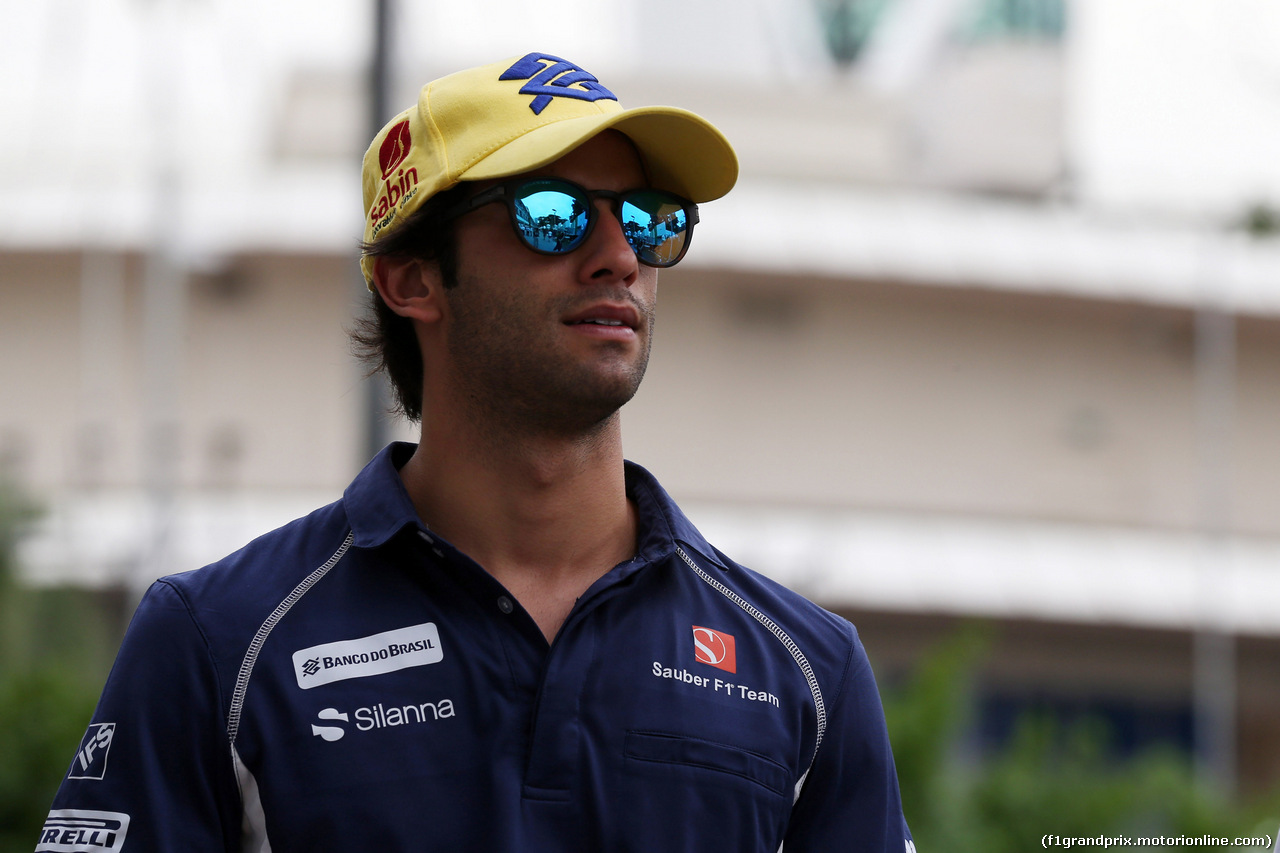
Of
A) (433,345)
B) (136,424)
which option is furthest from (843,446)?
(433,345)

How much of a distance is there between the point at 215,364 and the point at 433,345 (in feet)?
55.4

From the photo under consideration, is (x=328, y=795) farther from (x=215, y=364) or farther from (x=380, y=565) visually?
(x=215, y=364)

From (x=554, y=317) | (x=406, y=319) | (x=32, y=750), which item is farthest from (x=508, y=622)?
(x=32, y=750)

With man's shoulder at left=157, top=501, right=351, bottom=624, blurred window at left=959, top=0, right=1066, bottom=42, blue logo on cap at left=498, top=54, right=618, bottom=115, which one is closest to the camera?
man's shoulder at left=157, top=501, right=351, bottom=624

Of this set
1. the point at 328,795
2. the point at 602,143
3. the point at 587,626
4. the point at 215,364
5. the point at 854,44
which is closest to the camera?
the point at 328,795

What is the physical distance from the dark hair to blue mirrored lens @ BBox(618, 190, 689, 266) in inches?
10.1

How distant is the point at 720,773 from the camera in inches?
78.9

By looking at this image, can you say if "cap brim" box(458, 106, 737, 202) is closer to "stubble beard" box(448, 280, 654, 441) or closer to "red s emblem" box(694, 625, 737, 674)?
"stubble beard" box(448, 280, 654, 441)

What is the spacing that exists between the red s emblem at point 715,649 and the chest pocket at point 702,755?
0.43 ft

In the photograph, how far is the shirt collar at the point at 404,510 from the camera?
6.98 ft

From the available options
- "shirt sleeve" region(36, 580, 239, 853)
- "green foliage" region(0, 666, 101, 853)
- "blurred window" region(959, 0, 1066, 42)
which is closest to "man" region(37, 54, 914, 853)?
"shirt sleeve" region(36, 580, 239, 853)

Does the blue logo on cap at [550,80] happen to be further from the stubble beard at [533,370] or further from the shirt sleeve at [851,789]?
the shirt sleeve at [851,789]

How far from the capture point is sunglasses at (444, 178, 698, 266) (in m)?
2.12

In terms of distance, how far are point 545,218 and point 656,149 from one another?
0.78 ft
